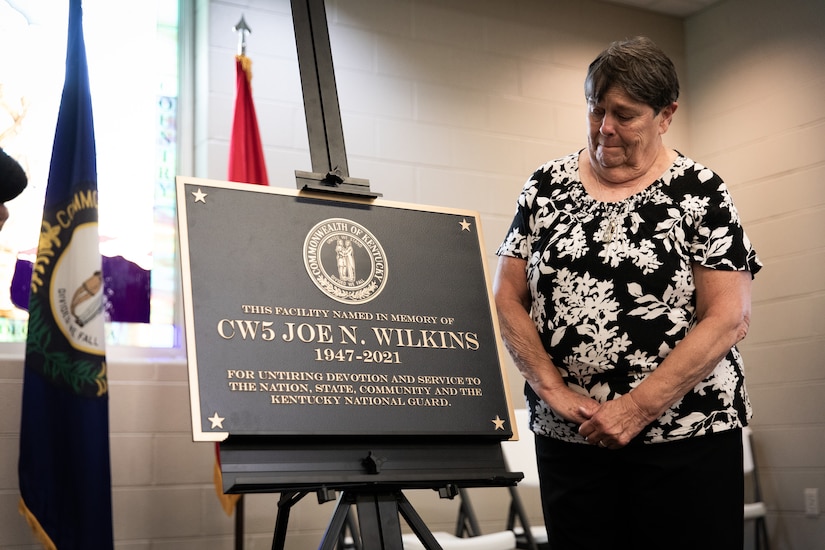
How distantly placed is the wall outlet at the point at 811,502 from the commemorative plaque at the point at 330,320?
2938 millimetres

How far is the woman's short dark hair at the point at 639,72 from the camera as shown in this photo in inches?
71.8

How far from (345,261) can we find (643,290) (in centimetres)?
58

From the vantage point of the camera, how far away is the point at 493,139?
4.49m

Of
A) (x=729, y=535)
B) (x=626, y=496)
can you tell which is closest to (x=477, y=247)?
(x=626, y=496)

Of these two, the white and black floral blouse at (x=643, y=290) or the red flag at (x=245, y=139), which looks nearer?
the white and black floral blouse at (x=643, y=290)

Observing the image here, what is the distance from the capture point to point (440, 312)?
1.89m

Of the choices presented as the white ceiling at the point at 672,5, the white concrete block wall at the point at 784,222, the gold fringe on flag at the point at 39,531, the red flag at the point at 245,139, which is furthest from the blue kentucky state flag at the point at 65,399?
the white ceiling at the point at 672,5

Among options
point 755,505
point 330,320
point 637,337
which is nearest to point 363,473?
point 330,320

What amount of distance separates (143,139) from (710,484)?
2806mm

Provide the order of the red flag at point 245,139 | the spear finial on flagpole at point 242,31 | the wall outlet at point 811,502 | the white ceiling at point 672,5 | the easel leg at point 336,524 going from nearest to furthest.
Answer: the easel leg at point 336,524, the red flag at point 245,139, the spear finial on flagpole at point 242,31, the wall outlet at point 811,502, the white ceiling at point 672,5

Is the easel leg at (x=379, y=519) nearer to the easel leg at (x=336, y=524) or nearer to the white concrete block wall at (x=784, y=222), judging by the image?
the easel leg at (x=336, y=524)

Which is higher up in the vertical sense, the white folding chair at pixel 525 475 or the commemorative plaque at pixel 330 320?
the commemorative plaque at pixel 330 320

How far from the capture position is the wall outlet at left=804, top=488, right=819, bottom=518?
13.8 ft

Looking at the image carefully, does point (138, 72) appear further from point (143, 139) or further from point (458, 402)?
point (458, 402)
